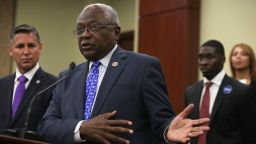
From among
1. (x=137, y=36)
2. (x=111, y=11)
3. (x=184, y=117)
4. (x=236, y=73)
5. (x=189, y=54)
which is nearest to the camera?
(x=184, y=117)

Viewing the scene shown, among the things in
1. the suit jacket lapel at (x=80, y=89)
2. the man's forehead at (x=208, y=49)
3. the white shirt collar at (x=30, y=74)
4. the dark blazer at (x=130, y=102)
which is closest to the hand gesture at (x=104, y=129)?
the dark blazer at (x=130, y=102)

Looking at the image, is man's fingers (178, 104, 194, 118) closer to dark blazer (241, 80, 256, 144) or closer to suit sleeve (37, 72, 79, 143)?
suit sleeve (37, 72, 79, 143)

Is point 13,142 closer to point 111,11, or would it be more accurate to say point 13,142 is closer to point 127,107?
point 127,107

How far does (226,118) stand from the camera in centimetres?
455

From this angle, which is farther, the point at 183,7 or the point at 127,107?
the point at 183,7

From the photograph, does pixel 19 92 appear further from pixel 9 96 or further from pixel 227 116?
pixel 227 116

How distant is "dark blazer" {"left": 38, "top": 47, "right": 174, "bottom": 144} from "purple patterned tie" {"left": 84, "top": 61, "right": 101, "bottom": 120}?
0.09 feet

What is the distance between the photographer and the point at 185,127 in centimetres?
275

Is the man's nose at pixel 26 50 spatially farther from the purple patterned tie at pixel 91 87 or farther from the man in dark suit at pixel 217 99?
the man in dark suit at pixel 217 99

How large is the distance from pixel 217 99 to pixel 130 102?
1722 mm

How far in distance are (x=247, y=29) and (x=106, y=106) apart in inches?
139

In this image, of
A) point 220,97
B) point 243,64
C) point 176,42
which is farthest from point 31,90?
point 176,42

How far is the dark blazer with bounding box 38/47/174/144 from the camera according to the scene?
306cm

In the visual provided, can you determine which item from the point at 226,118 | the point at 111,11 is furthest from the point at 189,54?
the point at 111,11
